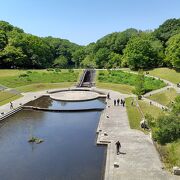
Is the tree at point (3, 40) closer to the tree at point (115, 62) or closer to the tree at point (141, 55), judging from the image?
the tree at point (115, 62)

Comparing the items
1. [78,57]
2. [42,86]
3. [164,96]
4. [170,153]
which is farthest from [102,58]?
[170,153]

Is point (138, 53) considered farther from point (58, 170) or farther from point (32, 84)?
point (58, 170)

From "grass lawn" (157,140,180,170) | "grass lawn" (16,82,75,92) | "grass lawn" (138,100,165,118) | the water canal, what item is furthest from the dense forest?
"grass lawn" (157,140,180,170)

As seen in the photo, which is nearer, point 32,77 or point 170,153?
point 170,153

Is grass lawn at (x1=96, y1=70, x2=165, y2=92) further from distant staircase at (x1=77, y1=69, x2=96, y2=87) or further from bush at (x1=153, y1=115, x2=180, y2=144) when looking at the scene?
bush at (x1=153, y1=115, x2=180, y2=144)

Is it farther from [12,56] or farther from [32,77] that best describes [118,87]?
[12,56]

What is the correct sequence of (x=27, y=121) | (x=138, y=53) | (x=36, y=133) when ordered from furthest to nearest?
(x=138, y=53) → (x=27, y=121) → (x=36, y=133)

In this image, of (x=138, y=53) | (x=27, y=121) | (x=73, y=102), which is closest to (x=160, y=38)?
(x=138, y=53)
